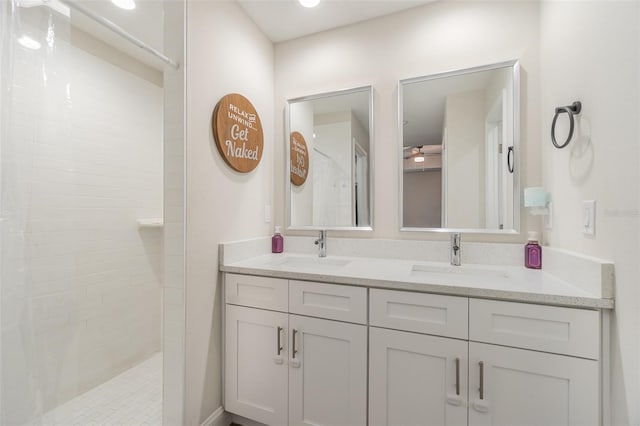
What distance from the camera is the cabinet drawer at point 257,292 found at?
4.50 ft

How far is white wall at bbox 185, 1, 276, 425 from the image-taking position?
52.2 inches

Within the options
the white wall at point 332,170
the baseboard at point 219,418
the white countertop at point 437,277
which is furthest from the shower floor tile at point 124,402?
the white wall at point 332,170

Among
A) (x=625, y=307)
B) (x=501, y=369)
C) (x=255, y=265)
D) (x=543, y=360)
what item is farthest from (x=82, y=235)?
(x=625, y=307)

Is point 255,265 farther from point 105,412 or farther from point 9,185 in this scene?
point 105,412

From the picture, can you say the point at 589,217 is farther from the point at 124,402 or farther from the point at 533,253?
the point at 124,402

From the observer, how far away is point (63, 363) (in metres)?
0.99

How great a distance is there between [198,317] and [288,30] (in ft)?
6.25

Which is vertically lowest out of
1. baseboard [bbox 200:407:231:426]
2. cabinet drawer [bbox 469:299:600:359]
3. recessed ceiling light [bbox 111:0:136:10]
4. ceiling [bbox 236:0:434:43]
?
baseboard [bbox 200:407:231:426]

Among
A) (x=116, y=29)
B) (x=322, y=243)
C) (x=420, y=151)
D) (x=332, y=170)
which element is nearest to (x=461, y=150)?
(x=420, y=151)

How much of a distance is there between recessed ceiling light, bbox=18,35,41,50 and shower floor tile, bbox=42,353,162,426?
1594mm

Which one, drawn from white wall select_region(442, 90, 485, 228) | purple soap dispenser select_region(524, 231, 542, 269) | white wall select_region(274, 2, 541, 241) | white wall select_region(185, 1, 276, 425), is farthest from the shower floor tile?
purple soap dispenser select_region(524, 231, 542, 269)

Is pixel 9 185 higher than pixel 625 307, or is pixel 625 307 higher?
pixel 9 185

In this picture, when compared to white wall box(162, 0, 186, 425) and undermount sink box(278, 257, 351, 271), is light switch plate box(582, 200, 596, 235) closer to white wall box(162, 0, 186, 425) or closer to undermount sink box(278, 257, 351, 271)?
undermount sink box(278, 257, 351, 271)

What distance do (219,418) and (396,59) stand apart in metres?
2.33
